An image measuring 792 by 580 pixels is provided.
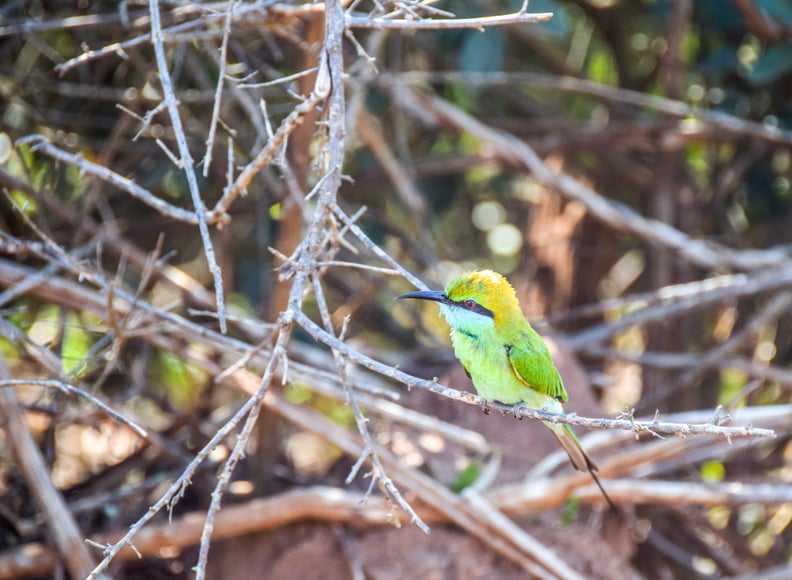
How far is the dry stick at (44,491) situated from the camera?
10.7 feet

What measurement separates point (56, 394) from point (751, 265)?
9.84 ft

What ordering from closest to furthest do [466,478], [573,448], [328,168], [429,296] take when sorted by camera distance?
1. [328,168]
2. [429,296]
3. [573,448]
4. [466,478]

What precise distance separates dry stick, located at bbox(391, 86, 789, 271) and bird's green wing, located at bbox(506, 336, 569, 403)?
1.68 metres

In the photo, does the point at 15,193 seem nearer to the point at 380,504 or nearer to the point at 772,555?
the point at 380,504

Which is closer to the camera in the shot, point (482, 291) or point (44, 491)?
point (482, 291)

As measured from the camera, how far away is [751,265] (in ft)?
14.7

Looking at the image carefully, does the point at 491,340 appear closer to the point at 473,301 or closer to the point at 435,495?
the point at 473,301

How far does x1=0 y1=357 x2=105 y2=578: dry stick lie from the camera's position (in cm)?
328

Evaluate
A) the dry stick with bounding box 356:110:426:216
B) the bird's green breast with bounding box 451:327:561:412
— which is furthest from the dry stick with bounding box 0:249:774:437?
→ the dry stick with bounding box 356:110:426:216

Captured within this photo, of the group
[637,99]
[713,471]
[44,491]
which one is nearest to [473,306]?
[44,491]

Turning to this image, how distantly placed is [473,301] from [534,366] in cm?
27

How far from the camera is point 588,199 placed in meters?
4.68

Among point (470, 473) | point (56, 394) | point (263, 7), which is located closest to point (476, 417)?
point (470, 473)

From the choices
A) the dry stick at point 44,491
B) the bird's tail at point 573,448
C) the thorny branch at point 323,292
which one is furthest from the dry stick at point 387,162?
the dry stick at point 44,491
